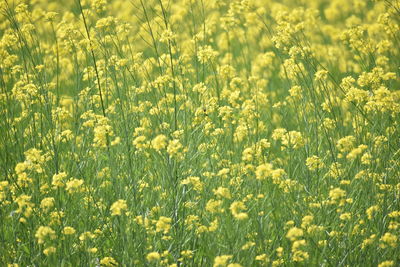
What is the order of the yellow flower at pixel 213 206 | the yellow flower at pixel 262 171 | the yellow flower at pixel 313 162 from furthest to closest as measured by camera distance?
1. the yellow flower at pixel 313 162
2. the yellow flower at pixel 213 206
3. the yellow flower at pixel 262 171

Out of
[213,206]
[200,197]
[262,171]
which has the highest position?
[262,171]

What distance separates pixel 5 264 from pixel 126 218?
86 cm

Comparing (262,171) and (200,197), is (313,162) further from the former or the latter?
(200,197)

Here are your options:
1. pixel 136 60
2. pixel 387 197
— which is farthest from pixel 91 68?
pixel 387 197

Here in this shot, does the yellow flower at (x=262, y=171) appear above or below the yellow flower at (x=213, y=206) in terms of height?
above

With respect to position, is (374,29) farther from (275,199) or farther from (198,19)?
(275,199)


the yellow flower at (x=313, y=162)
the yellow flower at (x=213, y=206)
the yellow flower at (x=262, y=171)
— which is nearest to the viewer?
the yellow flower at (x=262, y=171)

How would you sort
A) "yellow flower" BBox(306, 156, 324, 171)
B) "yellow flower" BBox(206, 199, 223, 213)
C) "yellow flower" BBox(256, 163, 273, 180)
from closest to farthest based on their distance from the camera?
"yellow flower" BBox(256, 163, 273, 180) < "yellow flower" BBox(206, 199, 223, 213) < "yellow flower" BBox(306, 156, 324, 171)

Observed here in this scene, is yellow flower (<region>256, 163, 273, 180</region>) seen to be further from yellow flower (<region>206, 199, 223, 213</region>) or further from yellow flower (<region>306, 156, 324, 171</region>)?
yellow flower (<region>306, 156, 324, 171</region>)

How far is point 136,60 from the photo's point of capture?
545 centimetres

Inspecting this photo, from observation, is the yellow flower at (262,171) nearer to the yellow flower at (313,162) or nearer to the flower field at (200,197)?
the flower field at (200,197)

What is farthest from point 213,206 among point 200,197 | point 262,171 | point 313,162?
point 313,162

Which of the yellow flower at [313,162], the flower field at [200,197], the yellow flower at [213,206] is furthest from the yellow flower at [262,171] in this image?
the yellow flower at [313,162]

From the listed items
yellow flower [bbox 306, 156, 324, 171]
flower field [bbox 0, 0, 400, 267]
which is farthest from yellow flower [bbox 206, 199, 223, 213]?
yellow flower [bbox 306, 156, 324, 171]
